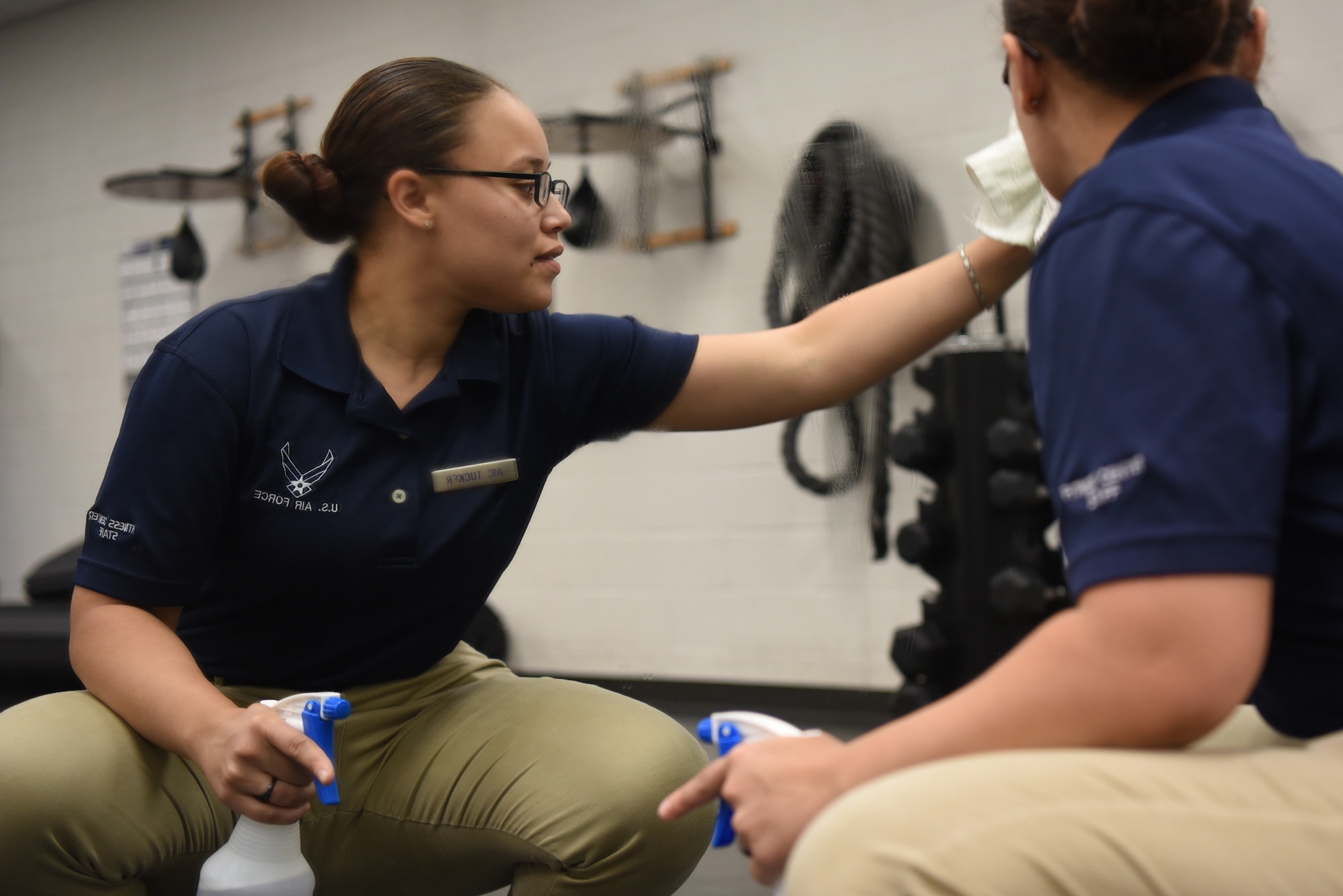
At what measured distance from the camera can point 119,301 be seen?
401 centimetres

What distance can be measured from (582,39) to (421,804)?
2.33 meters

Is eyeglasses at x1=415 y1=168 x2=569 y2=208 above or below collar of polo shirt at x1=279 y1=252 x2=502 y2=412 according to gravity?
above

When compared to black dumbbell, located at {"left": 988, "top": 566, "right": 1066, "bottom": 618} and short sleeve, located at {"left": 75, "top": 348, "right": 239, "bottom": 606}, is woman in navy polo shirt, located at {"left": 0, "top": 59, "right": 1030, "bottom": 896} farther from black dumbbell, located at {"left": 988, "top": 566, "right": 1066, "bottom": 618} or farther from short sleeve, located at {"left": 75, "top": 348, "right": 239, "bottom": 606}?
black dumbbell, located at {"left": 988, "top": 566, "right": 1066, "bottom": 618}

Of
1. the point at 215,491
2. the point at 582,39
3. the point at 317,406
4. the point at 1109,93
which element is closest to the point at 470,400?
the point at 317,406

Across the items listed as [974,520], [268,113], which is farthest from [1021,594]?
[268,113]

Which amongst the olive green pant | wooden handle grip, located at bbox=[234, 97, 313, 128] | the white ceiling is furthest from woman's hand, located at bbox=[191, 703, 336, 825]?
the white ceiling

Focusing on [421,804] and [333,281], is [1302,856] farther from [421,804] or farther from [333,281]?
[333,281]

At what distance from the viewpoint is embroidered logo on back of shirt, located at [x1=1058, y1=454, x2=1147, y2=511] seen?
51cm

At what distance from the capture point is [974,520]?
2.10 m

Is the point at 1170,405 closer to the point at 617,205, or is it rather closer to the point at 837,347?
the point at 837,347

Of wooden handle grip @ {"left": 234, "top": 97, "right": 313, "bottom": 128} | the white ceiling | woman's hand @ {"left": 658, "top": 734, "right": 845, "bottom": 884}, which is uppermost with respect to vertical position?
the white ceiling

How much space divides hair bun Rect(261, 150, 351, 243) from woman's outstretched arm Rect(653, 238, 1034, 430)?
410 millimetres

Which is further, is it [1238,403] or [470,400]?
[470,400]

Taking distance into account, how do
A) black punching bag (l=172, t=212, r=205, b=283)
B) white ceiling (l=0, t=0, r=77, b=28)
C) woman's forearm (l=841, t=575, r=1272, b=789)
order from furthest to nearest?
white ceiling (l=0, t=0, r=77, b=28) → black punching bag (l=172, t=212, r=205, b=283) → woman's forearm (l=841, t=575, r=1272, b=789)
